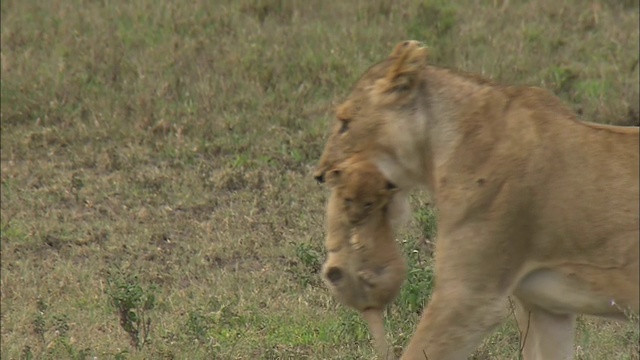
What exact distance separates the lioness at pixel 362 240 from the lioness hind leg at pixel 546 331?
1.22ft

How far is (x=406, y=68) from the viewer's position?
367 centimetres

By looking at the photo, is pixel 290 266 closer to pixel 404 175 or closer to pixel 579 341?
pixel 579 341

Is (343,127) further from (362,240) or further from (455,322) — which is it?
(455,322)

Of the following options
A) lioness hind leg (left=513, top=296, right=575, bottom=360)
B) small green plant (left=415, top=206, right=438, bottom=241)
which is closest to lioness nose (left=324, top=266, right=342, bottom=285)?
lioness hind leg (left=513, top=296, right=575, bottom=360)

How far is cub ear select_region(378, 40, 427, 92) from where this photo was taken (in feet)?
12.0

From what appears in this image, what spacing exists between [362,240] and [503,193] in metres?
0.47

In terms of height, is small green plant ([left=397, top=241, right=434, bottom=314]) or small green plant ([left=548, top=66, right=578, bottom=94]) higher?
small green plant ([left=397, top=241, right=434, bottom=314])

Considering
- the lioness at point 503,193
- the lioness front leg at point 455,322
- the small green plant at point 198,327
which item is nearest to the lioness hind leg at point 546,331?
the lioness at point 503,193

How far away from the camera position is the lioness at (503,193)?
338 centimetres

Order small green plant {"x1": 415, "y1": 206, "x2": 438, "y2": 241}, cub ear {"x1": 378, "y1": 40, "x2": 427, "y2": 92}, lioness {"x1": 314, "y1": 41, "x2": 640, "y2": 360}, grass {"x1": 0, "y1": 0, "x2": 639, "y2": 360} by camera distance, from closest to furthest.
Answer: lioness {"x1": 314, "y1": 41, "x2": 640, "y2": 360} → cub ear {"x1": 378, "y1": 40, "x2": 427, "y2": 92} → grass {"x1": 0, "y1": 0, "x2": 639, "y2": 360} → small green plant {"x1": 415, "y1": 206, "x2": 438, "y2": 241}

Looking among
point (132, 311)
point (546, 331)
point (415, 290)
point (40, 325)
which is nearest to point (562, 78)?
point (415, 290)

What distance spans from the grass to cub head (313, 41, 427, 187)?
1.24 metres

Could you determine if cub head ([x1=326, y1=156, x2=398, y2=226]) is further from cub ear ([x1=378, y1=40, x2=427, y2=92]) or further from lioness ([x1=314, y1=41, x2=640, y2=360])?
cub ear ([x1=378, y1=40, x2=427, y2=92])

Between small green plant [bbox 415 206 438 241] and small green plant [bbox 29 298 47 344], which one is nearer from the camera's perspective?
small green plant [bbox 29 298 47 344]
